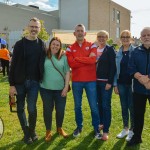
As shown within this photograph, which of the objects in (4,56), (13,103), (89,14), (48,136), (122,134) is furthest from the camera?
(89,14)

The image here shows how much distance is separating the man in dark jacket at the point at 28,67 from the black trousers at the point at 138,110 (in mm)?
1768

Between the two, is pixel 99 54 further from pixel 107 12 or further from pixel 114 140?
pixel 107 12

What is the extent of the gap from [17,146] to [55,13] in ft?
213

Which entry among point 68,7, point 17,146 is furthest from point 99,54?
point 68,7

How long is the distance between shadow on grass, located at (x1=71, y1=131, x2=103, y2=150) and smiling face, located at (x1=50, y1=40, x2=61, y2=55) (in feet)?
5.81

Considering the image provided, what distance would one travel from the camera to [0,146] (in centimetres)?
552

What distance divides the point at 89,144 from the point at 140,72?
65.6 inches

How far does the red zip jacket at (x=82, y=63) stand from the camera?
555 centimetres

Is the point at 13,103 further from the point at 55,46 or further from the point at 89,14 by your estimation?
the point at 89,14

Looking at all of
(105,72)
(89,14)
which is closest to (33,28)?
(105,72)

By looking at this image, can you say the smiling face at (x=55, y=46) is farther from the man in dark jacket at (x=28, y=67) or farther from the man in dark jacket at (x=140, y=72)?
the man in dark jacket at (x=140, y=72)

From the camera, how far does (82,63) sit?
5508 mm

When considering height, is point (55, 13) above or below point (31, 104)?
above

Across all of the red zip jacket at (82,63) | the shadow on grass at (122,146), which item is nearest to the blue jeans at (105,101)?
the red zip jacket at (82,63)
